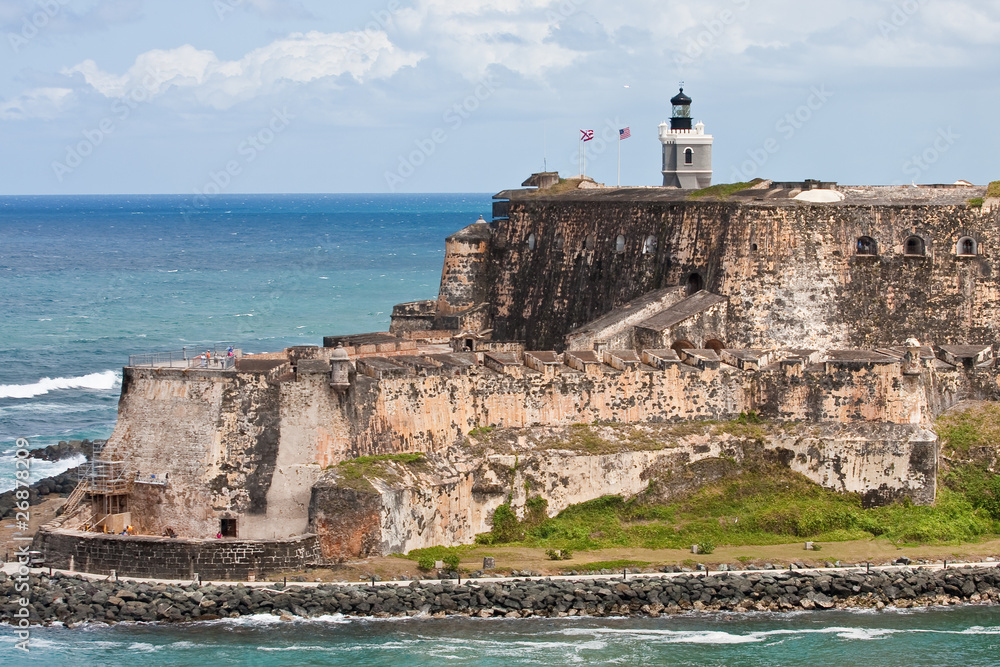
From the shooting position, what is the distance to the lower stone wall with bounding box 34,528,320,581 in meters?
37.4

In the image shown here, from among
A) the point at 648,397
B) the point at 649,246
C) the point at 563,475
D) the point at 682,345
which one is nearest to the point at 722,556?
the point at 563,475

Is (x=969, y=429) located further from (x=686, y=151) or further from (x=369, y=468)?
(x=686, y=151)

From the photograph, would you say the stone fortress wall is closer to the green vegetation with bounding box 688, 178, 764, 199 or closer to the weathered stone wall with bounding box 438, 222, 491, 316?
the green vegetation with bounding box 688, 178, 764, 199

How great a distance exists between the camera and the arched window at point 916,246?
48500mm

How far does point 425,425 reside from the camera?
134 feet

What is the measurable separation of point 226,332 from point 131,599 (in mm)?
58680

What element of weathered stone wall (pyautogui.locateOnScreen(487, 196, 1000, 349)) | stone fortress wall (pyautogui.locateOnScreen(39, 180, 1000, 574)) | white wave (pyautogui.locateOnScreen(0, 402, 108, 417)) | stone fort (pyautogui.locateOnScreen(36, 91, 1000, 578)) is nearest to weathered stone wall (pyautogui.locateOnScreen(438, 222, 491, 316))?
stone fortress wall (pyautogui.locateOnScreen(39, 180, 1000, 574))

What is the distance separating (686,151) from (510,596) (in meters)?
37.9

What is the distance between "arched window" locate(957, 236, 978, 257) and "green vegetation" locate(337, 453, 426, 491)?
18475 mm

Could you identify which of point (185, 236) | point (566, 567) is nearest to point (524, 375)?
point (566, 567)

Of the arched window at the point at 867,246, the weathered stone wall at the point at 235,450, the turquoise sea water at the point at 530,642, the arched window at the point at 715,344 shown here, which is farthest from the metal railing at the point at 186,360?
the arched window at the point at 867,246

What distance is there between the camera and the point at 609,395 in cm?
4291

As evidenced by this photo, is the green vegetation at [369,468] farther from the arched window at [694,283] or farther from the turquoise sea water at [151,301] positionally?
the arched window at [694,283]

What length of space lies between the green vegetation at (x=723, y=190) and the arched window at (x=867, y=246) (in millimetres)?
4339
